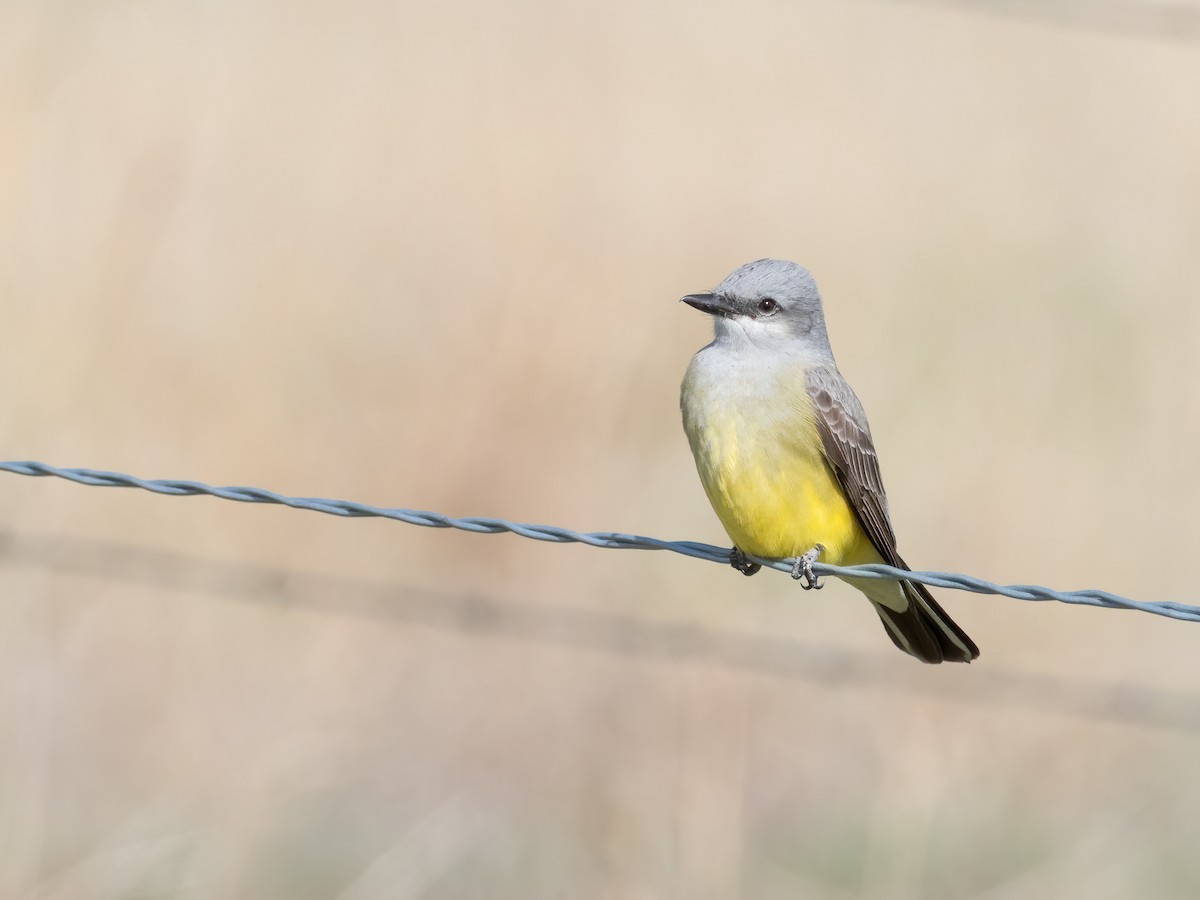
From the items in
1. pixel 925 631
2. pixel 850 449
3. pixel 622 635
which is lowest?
pixel 622 635

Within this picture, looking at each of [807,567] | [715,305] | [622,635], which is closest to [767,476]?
[807,567]

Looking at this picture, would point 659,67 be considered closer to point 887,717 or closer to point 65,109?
point 65,109

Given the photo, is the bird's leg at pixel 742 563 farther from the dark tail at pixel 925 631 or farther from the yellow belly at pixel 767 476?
the dark tail at pixel 925 631

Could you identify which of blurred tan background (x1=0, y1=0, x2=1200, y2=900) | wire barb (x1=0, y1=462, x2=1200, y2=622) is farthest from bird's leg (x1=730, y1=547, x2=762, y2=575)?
blurred tan background (x1=0, y1=0, x2=1200, y2=900)

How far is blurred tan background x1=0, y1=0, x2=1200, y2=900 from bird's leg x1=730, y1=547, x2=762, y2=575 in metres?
1.71

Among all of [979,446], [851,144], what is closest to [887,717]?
[979,446]

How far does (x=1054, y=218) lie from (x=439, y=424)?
4.04 m

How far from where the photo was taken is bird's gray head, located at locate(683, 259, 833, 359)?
512 centimetres

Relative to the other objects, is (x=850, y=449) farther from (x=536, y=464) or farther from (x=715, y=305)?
(x=536, y=464)

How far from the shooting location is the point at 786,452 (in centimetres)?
483

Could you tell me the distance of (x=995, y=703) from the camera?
Answer: 7027 mm

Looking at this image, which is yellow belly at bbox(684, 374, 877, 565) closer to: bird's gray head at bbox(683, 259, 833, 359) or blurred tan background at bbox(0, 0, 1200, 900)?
bird's gray head at bbox(683, 259, 833, 359)

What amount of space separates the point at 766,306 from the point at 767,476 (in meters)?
0.68

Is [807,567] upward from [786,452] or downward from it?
downward
